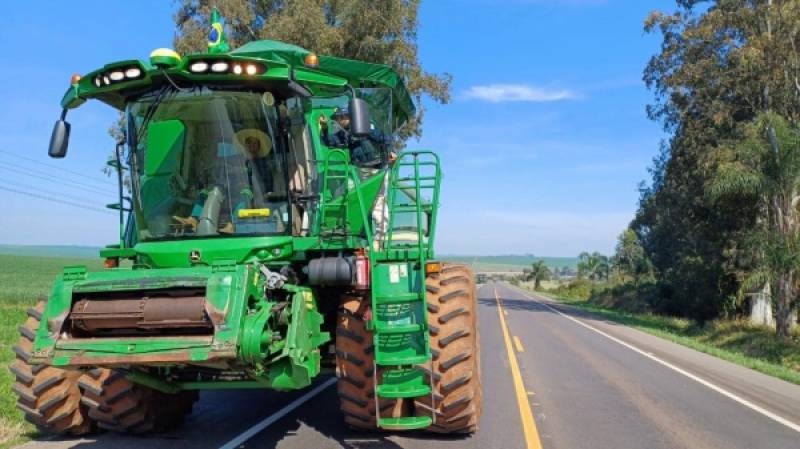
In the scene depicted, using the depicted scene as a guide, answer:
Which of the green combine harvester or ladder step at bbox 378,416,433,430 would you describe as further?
ladder step at bbox 378,416,433,430

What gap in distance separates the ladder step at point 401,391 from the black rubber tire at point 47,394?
300cm

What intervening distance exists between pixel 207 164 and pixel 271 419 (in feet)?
9.79

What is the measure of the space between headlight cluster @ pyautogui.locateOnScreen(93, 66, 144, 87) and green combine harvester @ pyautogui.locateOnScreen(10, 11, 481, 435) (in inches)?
0.5

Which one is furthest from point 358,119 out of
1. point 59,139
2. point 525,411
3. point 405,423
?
point 525,411

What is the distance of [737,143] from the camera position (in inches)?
914

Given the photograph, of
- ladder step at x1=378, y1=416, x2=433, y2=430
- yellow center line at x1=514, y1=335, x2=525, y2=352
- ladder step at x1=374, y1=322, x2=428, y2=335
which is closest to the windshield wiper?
ladder step at x1=374, y1=322, x2=428, y2=335

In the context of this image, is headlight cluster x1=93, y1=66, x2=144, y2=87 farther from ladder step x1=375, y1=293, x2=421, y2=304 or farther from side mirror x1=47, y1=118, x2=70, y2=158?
ladder step x1=375, y1=293, x2=421, y2=304

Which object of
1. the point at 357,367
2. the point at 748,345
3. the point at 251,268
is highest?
the point at 251,268

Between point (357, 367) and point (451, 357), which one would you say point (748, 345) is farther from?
point (357, 367)

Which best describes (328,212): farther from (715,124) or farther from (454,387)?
(715,124)

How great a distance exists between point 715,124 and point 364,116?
24105mm

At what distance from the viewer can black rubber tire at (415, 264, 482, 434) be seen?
18.8 feet

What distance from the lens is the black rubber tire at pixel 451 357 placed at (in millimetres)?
5738

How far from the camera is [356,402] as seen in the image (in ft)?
19.6
